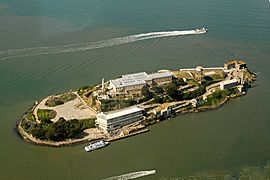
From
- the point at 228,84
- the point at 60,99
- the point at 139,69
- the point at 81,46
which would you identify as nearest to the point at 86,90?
the point at 60,99

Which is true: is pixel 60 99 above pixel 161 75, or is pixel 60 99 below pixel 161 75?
below

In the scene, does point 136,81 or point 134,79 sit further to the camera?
point 134,79

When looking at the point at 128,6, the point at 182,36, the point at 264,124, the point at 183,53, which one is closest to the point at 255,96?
the point at 264,124

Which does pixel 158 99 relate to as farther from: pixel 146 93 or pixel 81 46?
pixel 81 46

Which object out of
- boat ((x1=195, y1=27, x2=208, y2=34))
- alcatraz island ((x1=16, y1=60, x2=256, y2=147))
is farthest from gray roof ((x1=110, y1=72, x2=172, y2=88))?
boat ((x1=195, y1=27, x2=208, y2=34))

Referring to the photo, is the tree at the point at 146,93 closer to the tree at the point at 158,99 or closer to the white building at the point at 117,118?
the tree at the point at 158,99

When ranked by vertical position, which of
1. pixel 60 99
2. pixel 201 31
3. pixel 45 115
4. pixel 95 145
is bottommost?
pixel 95 145
